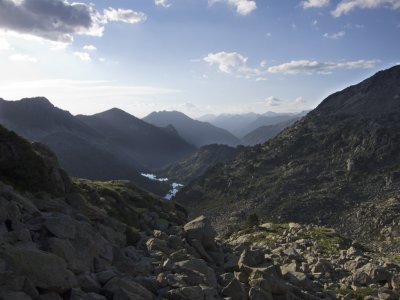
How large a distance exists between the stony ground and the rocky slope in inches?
1.6

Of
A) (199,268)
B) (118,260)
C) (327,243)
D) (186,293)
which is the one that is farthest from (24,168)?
(327,243)

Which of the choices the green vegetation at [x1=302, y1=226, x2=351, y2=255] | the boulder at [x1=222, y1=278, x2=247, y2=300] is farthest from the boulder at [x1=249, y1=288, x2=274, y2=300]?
the green vegetation at [x1=302, y1=226, x2=351, y2=255]

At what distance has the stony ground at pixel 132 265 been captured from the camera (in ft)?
47.4

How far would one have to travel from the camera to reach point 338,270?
99.0ft

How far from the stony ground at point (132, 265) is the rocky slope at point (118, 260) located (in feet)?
0.14

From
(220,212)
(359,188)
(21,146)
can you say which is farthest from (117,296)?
(220,212)

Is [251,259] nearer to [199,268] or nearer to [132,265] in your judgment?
[199,268]

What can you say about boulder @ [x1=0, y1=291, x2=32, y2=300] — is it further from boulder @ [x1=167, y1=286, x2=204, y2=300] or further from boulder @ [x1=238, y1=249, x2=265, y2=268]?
boulder @ [x1=238, y1=249, x2=265, y2=268]

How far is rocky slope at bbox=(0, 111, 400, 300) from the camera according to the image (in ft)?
47.9

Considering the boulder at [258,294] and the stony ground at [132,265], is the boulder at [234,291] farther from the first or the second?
the boulder at [258,294]

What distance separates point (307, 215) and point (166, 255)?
446ft

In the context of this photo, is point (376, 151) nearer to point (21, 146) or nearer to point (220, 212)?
point (220, 212)

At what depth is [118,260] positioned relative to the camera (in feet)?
62.7

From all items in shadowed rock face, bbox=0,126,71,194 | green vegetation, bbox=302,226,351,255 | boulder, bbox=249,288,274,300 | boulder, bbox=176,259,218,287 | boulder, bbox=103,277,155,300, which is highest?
shadowed rock face, bbox=0,126,71,194
